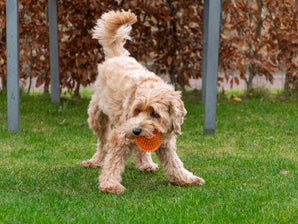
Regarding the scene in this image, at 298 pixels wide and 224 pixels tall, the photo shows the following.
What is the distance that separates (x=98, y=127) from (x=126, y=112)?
3.24 ft

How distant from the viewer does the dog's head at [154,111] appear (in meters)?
3.85

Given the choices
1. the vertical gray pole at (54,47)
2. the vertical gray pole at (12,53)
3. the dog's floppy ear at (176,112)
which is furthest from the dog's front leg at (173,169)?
the vertical gray pole at (54,47)

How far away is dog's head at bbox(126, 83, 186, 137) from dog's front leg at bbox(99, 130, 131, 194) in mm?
272

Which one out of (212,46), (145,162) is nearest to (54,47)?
(212,46)

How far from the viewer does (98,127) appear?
5016 millimetres

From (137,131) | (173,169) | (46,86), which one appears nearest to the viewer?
(137,131)

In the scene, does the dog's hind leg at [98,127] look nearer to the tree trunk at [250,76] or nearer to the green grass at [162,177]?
the green grass at [162,177]

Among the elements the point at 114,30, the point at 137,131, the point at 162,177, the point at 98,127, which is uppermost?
the point at 114,30

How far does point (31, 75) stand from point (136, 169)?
13.3 feet

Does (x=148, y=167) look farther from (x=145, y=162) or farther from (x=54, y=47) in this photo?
(x=54, y=47)

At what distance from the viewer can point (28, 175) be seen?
15.0 feet

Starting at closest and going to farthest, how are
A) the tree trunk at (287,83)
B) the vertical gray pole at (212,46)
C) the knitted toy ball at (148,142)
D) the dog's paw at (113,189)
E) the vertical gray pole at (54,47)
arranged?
the knitted toy ball at (148,142), the dog's paw at (113,189), the vertical gray pole at (212,46), the vertical gray pole at (54,47), the tree trunk at (287,83)

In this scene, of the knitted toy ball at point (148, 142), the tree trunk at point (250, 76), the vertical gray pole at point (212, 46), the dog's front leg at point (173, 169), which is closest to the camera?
the knitted toy ball at point (148, 142)

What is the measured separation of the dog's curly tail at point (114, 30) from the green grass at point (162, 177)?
1.11 metres
